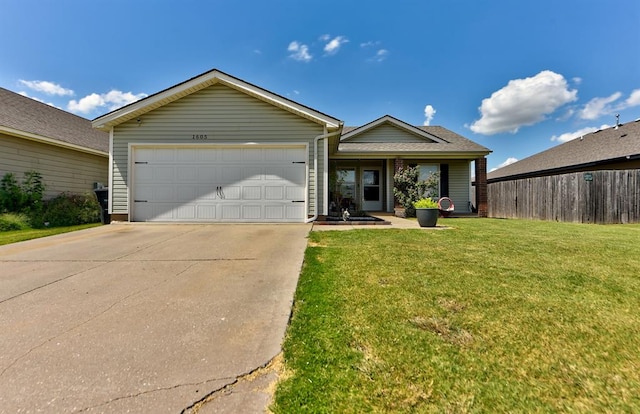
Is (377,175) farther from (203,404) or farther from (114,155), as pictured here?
(203,404)

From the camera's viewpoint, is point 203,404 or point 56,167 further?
point 56,167

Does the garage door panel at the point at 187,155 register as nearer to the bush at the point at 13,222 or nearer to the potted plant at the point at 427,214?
the bush at the point at 13,222

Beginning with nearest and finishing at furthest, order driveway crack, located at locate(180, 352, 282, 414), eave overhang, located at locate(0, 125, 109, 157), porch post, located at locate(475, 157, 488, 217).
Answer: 1. driveway crack, located at locate(180, 352, 282, 414)
2. eave overhang, located at locate(0, 125, 109, 157)
3. porch post, located at locate(475, 157, 488, 217)

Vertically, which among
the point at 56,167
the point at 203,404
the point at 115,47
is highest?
the point at 115,47

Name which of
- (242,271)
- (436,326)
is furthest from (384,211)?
(436,326)

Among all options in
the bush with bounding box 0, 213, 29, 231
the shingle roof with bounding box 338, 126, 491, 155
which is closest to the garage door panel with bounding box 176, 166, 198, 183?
the bush with bounding box 0, 213, 29, 231

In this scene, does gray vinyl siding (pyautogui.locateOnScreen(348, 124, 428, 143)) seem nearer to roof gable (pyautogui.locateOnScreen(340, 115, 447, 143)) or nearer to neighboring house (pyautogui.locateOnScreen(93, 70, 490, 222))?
roof gable (pyautogui.locateOnScreen(340, 115, 447, 143))

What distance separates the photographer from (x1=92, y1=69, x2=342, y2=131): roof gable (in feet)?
26.7

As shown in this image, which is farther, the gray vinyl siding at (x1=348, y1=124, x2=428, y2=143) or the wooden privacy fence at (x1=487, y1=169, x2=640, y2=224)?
the gray vinyl siding at (x1=348, y1=124, x2=428, y2=143)

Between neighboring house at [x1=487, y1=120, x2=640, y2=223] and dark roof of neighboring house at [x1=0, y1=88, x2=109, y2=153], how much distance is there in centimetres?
1852

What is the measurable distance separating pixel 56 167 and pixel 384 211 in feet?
45.5

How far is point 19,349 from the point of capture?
1933mm

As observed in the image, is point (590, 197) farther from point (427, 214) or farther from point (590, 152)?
point (590, 152)

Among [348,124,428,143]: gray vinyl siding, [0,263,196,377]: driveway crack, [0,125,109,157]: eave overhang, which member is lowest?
[0,263,196,377]: driveway crack
